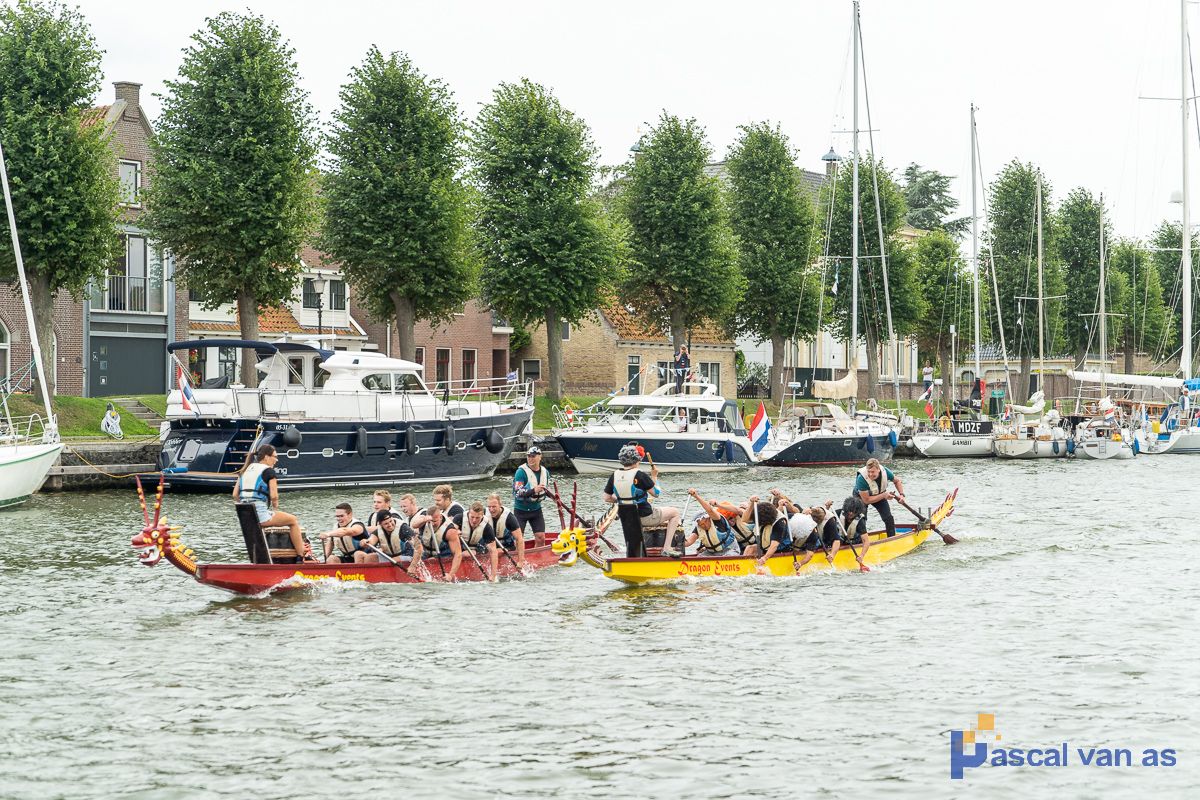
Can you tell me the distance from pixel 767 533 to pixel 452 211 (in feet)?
94.7

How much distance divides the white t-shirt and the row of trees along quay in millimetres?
24668

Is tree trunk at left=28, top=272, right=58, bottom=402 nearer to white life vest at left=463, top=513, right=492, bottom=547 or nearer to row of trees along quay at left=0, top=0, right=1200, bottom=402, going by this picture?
row of trees along quay at left=0, top=0, right=1200, bottom=402

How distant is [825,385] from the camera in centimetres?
5481

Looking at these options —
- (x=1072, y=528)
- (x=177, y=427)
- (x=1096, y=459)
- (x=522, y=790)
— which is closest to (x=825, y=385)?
(x=1096, y=459)

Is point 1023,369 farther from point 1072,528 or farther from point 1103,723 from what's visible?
point 1103,723

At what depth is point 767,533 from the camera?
75.1ft

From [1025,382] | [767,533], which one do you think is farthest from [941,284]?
[767,533]

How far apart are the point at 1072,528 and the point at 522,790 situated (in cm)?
2344

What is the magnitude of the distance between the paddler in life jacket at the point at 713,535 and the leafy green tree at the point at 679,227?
124ft

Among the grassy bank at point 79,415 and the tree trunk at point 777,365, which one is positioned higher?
the tree trunk at point 777,365

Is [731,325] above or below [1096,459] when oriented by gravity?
above

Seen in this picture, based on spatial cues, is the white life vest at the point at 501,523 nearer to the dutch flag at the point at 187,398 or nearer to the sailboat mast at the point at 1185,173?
the dutch flag at the point at 187,398

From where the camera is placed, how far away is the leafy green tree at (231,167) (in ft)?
143

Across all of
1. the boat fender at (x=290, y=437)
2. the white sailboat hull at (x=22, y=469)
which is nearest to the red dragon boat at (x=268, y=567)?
the white sailboat hull at (x=22, y=469)
